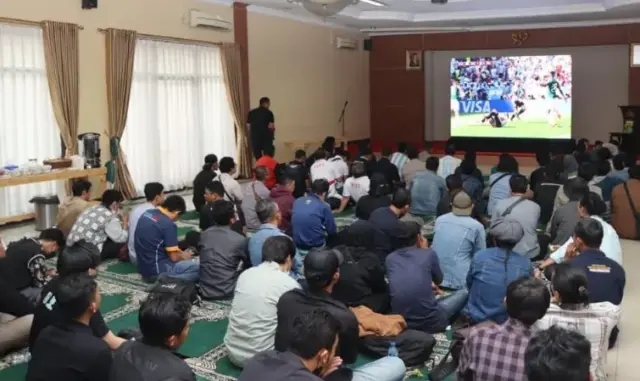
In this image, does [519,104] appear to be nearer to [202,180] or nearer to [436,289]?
[202,180]

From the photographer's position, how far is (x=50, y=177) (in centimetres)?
759

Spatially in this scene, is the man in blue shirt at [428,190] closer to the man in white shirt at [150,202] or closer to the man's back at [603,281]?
the man in white shirt at [150,202]

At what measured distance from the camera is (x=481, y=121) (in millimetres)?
14766

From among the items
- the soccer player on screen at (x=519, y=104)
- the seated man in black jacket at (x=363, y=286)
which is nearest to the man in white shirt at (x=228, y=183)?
the seated man in black jacket at (x=363, y=286)

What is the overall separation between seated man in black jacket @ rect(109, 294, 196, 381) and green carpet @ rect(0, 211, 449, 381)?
1.44m

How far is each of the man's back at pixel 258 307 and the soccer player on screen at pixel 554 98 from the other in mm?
11740

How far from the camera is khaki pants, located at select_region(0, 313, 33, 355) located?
4094mm

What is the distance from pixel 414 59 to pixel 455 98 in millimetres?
1439

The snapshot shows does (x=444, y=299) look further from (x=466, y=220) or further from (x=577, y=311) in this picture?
(x=577, y=311)

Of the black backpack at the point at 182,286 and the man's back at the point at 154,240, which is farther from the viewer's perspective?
the man's back at the point at 154,240

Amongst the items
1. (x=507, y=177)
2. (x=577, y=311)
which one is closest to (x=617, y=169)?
(x=507, y=177)

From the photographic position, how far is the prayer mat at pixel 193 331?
12.8ft

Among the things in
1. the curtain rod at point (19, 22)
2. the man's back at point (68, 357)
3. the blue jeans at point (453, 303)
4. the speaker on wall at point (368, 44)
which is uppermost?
the speaker on wall at point (368, 44)

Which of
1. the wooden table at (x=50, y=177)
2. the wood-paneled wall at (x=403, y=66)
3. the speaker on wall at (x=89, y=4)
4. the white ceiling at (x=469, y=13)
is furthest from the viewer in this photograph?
the wood-paneled wall at (x=403, y=66)
